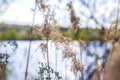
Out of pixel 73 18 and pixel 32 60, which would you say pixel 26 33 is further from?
pixel 73 18

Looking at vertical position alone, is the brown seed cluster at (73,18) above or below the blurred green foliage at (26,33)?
above

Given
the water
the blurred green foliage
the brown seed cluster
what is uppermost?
the brown seed cluster

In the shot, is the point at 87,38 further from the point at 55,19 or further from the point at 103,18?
the point at 55,19

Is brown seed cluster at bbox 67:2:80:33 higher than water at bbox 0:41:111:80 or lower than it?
higher

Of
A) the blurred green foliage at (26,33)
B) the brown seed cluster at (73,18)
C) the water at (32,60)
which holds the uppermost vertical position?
the brown seed cluster at (73,18)

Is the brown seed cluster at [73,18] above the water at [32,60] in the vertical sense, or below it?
above

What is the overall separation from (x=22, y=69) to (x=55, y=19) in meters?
0.30

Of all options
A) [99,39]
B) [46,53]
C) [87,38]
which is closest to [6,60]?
[46,53]

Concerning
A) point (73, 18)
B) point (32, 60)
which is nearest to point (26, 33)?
point (32, 60)

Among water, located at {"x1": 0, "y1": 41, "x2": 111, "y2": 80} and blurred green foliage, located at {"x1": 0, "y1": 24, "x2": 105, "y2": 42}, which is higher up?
blurred green foliage, located at {"x1": 0, "y1": 24, "x2": 105, "y2": 42}

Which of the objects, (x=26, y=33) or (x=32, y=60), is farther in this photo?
(x=26, y=33)

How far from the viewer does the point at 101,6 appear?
77.9 inches

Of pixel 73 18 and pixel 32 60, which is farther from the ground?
pixel 73 18

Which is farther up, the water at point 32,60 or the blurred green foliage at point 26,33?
the blurred green foliage at point 26,33
